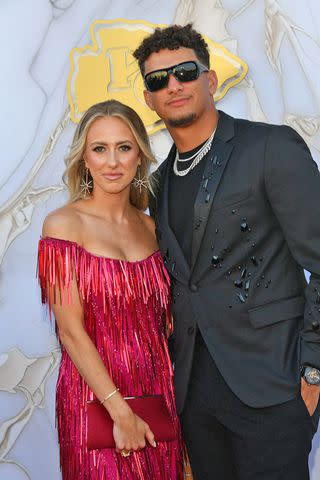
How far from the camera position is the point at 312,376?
67.9 inches

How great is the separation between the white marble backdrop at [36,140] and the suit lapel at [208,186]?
97 centimetres

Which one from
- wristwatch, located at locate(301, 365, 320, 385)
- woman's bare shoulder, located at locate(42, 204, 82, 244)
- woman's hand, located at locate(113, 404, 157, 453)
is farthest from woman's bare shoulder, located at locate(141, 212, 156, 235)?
wristwatch, located at locate(301, 365, 320, 385)

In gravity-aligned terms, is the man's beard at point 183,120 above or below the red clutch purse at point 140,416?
above

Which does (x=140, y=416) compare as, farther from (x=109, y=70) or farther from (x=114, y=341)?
(x=109, y=70)

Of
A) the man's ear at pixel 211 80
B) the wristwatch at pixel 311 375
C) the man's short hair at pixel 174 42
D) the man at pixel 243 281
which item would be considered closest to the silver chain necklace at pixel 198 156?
the man at pixel 243 281

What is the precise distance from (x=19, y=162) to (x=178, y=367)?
1.31 m

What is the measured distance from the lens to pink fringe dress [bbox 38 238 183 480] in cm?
193

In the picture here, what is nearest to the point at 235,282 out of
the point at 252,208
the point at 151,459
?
the point at 252,208

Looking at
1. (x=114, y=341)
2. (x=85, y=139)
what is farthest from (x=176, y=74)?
(x=114, y=341)

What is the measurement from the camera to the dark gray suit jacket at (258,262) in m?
1.72

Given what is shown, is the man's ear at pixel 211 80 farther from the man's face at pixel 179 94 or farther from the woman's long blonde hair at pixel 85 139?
the woman's long blonde hair at pixel 85 139

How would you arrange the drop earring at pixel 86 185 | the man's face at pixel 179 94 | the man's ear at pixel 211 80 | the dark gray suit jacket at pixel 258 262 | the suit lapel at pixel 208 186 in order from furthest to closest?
the drop earring at pixel 86 185 → the man's ear at pixel 211 80 → the man's face at pixel 179 94 → the suit lapel at pixel 208 186 → the dark gray suit jacket at pixel 258 262

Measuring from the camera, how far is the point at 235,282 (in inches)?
71.2

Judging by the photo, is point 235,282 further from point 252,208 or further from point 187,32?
point 187,32
